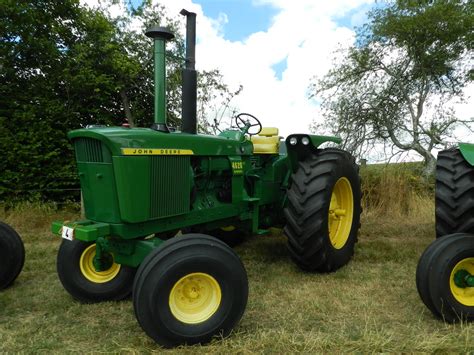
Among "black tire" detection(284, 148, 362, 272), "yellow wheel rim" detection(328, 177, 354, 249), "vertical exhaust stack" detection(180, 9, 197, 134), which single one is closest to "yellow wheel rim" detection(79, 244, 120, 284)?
"vertical exhaust stack" detection(180, 9, 197, 134)

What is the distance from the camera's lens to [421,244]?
5.55 metres

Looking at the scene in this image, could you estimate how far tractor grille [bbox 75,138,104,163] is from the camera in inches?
120

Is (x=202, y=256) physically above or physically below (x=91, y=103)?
below

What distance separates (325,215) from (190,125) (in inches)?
59.3

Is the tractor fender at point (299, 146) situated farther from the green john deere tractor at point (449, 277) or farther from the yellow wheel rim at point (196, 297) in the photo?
the yellow wheel rim at point (196, 297)

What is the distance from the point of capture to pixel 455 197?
145 inches

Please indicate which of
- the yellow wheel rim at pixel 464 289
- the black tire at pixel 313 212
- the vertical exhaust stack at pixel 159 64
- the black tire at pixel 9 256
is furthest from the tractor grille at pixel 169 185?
A: the yellow wheel rim at pixel 464 289

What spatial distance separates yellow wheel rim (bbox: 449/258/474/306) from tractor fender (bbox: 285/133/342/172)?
1.77 meters

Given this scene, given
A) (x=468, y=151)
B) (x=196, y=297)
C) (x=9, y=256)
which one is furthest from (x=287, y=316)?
(x=9, y=256)

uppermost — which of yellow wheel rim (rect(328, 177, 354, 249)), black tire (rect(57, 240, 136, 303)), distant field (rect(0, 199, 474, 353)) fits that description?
yellow wheel rim (rect(328, 177, 354, 249))

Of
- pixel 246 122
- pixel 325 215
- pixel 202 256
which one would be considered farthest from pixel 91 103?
pixel 202 256

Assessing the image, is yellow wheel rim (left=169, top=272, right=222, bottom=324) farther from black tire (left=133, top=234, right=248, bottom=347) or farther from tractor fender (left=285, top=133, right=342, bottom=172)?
tractor fender (left=285, top=133, right=342, bottom=172)

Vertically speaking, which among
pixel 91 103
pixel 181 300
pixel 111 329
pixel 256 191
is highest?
pixel 91 103

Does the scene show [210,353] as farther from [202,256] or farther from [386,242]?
[386,242]
